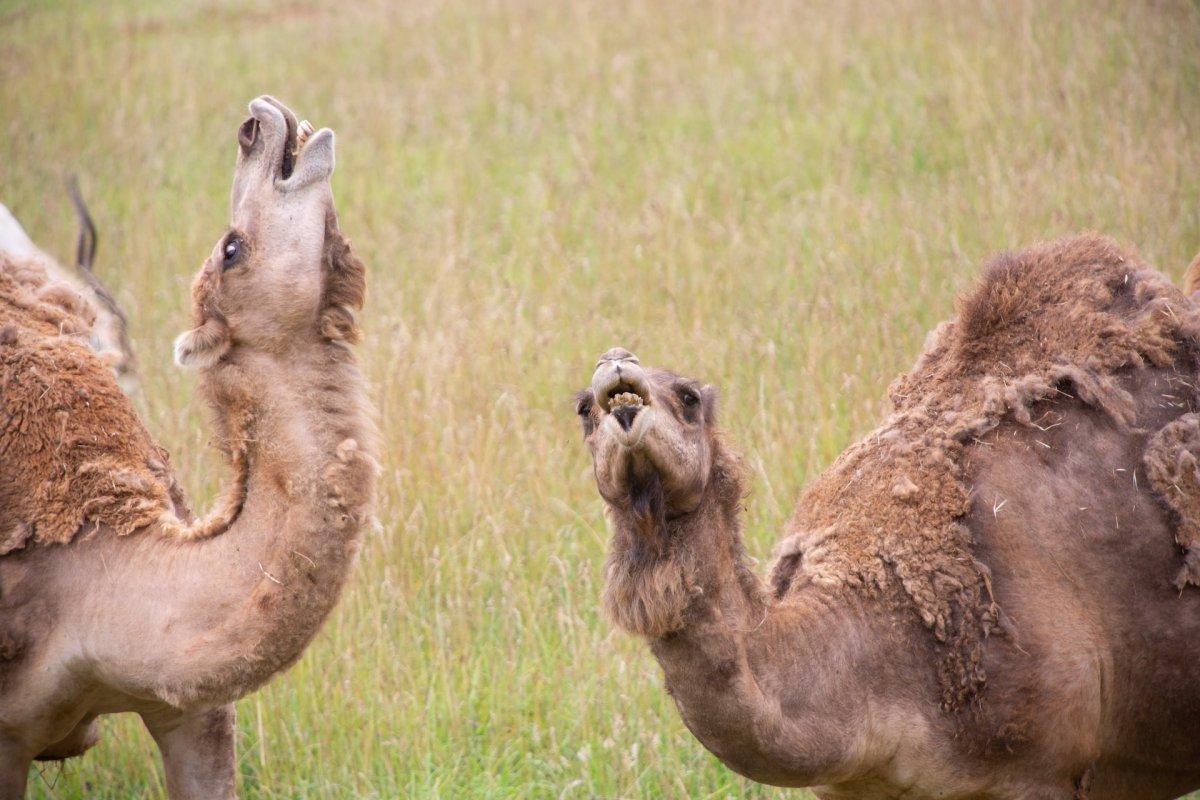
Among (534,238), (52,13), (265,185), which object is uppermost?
(52,13)

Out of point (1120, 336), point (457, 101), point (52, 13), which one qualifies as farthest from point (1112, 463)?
point (52, 13)

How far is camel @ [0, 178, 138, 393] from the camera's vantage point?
4.94 metres

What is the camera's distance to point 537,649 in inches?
213

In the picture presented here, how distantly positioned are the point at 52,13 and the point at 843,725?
16.7 metres

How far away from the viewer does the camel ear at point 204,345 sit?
3.56 m

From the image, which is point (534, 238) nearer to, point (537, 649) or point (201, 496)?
point (201, 496)

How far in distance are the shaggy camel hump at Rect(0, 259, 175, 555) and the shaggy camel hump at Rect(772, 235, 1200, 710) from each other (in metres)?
2.04

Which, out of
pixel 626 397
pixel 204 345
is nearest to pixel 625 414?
pixel 626 397

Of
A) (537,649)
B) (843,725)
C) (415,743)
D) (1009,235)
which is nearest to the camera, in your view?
(843,725)

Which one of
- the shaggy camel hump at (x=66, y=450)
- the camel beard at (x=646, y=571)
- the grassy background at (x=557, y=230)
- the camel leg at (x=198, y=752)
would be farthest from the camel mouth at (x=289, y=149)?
the grassy background at (x=557, y=230)

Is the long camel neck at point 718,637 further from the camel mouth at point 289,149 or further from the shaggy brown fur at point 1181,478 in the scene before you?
the camel mouth at point 289,149

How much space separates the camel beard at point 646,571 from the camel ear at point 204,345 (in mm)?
1269

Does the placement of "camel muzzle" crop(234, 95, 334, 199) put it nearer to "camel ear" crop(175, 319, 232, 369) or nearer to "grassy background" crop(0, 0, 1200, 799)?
"camel ear" crop(175, 319, 232, 369)

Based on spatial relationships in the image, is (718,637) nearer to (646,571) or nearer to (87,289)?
(646,571)
